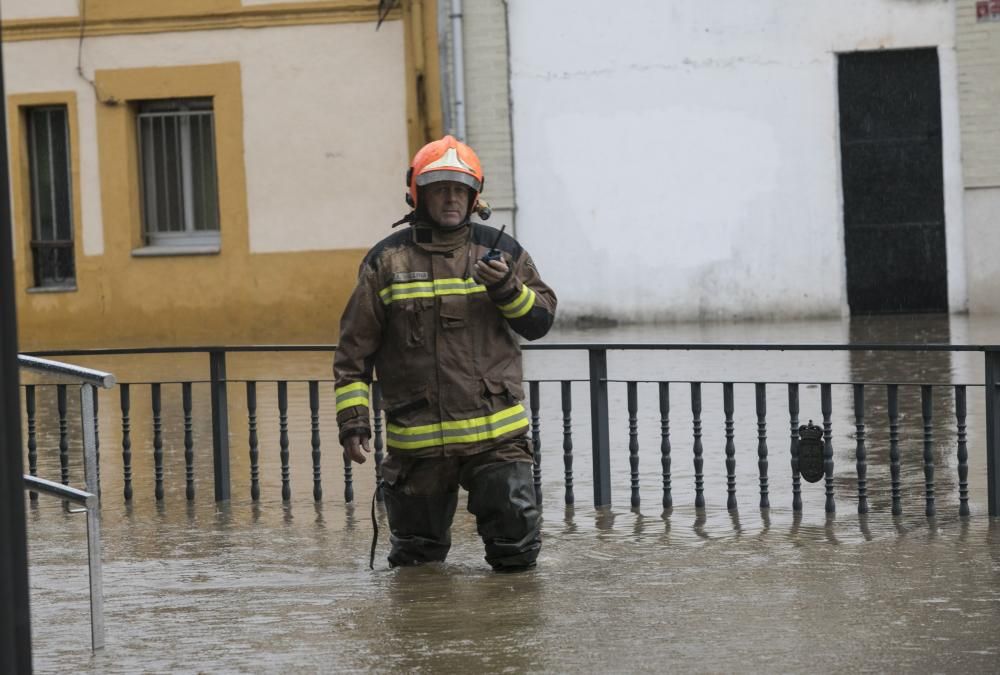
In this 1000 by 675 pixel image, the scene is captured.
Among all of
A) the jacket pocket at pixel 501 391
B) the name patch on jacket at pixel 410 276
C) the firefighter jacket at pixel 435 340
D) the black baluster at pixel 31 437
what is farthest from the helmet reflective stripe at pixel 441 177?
the black baluster at pixel 31 437

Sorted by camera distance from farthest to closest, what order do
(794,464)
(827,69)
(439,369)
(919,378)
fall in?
(827,69) → (919,378) → (794,464) → (439,369)

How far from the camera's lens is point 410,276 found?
698 cm

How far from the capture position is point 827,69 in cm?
2056

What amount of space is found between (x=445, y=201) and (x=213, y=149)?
1590cm

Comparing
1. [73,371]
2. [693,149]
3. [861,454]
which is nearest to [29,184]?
[693,149]

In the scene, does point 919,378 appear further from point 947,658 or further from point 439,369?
point 947,658

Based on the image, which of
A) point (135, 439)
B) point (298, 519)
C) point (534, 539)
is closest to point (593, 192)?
point (135, 439)

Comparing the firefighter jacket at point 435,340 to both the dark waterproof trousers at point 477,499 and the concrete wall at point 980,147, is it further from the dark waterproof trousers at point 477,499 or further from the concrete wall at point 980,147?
the concrete wall at point 980,147

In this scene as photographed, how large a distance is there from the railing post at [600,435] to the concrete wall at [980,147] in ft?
40.8

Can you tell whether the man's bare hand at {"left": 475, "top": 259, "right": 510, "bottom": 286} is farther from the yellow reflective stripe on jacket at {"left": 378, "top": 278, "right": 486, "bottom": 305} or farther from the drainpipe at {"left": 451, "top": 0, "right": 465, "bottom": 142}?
the drainpipe at {"left": 451, "top": 0, "right": 465, "bottom": 142}

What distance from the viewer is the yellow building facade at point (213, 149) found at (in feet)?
70.6

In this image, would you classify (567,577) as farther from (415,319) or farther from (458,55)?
(458,55)

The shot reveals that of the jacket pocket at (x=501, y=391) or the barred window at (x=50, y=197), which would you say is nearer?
the jacket pocket at (x=501, y=391)

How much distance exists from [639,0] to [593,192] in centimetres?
220
